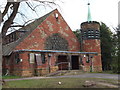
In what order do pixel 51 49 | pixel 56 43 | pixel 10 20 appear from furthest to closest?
pixel 56 43, pixel 51 49, pixel 10 20

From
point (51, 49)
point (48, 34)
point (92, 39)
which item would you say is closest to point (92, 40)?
point (92, 39)

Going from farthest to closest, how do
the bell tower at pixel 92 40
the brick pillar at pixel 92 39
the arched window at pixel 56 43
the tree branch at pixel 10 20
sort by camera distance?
the brick pillar at pixel 92 39 → the bell tower at pixel 92 40 → the arched window at pixel 56 43 → the tree branch at pixel 10 20

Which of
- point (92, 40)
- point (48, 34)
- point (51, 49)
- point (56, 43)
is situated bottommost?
point (51, 49)

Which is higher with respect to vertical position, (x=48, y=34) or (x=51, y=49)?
(x=48, y=34)

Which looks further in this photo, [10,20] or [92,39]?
[92,39]

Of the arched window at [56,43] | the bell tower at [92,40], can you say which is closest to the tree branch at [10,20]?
the arched window at [56,43]

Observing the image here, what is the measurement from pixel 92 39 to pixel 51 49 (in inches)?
267

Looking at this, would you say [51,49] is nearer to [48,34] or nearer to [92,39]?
[48,34]

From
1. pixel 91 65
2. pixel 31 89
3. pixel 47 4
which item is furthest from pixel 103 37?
pixel 31 89

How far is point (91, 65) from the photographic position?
91.0 ft

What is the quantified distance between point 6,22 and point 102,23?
31.6 m

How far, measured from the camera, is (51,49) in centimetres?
2758

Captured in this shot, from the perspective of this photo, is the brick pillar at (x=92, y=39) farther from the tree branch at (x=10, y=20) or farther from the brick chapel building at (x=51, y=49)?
the tree branch at (x=10, y=20)

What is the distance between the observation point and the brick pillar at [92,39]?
2867cm
